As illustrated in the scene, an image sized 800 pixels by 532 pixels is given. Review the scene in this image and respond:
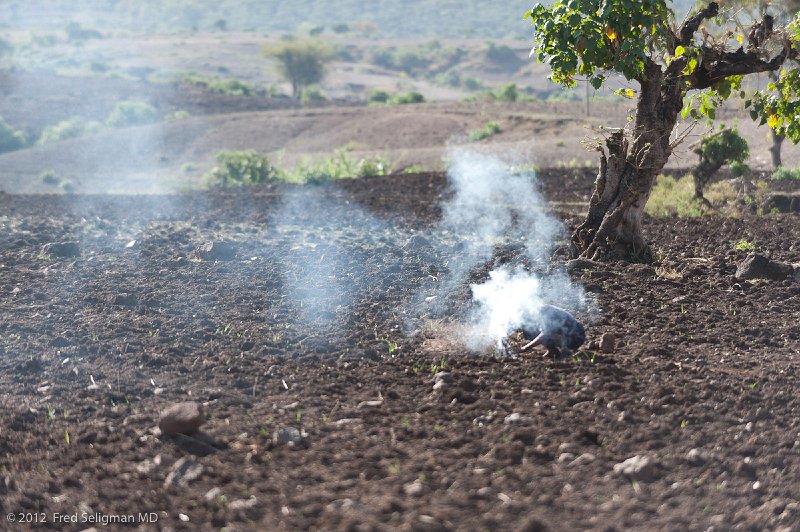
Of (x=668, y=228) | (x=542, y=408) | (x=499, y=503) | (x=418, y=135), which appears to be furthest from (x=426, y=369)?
(x=418, y=135)

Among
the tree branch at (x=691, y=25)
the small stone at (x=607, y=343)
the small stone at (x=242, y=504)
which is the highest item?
the tree branch at (x=691, y=25)

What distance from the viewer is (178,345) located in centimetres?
698

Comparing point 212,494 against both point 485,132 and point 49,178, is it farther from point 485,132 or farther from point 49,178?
point 485,132

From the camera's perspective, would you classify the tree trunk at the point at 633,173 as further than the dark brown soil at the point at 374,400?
Yes

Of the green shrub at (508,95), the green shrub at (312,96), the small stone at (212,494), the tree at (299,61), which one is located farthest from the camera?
the tree at (299,61)

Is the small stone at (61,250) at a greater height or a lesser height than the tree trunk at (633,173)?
lesser

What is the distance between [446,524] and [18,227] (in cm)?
977

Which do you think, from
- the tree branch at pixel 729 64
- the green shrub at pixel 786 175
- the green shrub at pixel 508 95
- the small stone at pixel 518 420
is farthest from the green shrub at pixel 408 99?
the small stone at pixel 518 420

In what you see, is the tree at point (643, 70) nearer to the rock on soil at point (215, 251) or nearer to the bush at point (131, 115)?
the rock on soil at point (215, 251)

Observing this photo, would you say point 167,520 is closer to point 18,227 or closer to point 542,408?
point 542,408

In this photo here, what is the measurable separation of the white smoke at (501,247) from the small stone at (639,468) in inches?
88.2

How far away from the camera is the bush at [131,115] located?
33812 mm

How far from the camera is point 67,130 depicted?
3212 cm

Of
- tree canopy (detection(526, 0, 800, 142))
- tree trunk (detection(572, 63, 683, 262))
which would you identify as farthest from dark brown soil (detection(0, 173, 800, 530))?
tree canopy (detection(526, 0, 800, 142))
